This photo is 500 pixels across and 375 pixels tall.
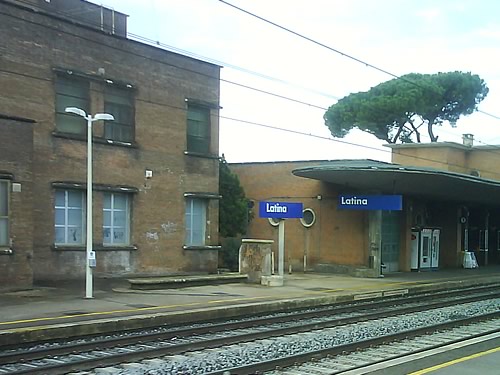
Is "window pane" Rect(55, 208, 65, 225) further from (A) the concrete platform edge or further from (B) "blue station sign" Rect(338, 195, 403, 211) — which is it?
(B) "blue station sign" Rect(338, 195, 403, 211)

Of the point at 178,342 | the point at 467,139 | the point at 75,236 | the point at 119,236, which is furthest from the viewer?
the point at 467,139

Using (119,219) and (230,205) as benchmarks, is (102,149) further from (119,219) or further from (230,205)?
(230,205)

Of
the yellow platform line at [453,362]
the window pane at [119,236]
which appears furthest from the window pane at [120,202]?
the yellow platform line at [453,362]

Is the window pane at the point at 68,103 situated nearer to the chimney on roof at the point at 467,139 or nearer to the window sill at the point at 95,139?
the window sill at the point at 95,139

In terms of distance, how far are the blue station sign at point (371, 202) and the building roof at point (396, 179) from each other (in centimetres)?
75

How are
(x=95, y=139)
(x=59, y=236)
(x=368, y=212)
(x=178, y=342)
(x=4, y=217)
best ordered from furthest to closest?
(x=368, y=212)
(x=95, y=139)
(x=59, y=236)
(x=4, y=217)
(x=178, y=342)

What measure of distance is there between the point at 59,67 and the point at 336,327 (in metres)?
12.4

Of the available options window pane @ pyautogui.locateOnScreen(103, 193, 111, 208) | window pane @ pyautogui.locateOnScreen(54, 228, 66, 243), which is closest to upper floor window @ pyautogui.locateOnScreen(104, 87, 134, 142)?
window pane @ pyautogui.locateOnScreen(103, 193, 111, 208)

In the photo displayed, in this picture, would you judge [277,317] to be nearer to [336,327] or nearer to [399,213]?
[336,327]

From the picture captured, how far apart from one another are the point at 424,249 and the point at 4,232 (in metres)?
23.2

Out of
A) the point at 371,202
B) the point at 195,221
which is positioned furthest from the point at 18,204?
the point at 371,202

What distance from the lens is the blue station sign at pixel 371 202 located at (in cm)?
2697

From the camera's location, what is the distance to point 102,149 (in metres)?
22.7

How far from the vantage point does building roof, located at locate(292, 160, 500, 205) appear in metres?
26.3
